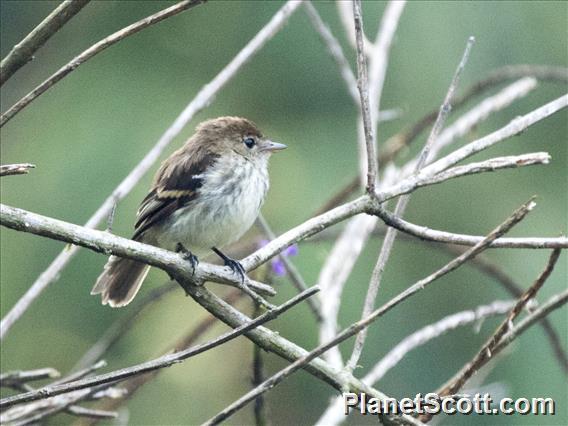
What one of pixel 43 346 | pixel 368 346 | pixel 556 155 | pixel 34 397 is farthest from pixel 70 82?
pixel 34 397

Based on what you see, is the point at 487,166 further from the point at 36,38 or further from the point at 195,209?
the point at 195,209

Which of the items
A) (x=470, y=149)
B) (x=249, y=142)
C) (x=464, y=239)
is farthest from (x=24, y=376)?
(x=249, y=142)

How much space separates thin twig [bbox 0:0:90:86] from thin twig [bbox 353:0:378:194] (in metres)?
0.78

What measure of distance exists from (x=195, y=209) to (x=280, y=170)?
2742 mm

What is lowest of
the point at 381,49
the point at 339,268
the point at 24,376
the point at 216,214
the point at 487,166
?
the point at 24,376

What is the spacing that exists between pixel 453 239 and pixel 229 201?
179 centimetres

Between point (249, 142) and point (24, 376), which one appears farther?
point (249, 142)

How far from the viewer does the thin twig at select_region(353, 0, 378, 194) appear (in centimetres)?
273

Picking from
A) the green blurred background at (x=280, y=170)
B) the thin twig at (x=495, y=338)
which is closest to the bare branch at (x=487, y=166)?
the thin twig at (x=495, y=338)

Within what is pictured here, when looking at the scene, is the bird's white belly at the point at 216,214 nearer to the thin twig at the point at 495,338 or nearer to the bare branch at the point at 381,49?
the bare branch at the point at 381,49

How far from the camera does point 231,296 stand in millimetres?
4180

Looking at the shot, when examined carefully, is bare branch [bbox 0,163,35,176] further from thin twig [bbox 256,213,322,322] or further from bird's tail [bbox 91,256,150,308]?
bird's tail [bbox 91,256,150,308]

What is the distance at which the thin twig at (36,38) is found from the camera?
2.34 meters

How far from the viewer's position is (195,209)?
436 cm
